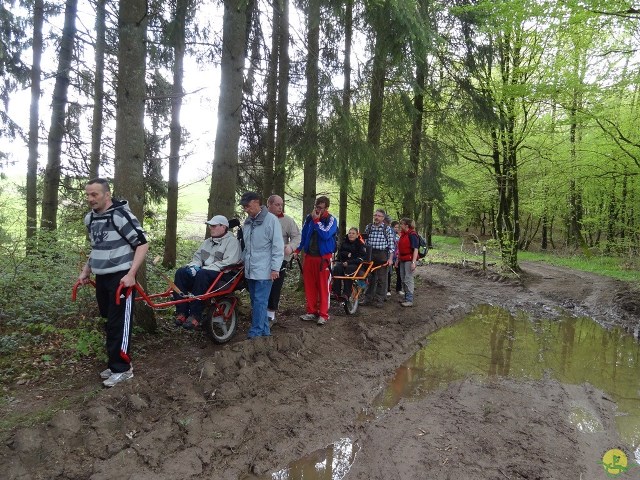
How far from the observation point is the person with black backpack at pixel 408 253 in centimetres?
910

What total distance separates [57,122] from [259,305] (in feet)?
25.3

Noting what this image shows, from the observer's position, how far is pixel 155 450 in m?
3.17

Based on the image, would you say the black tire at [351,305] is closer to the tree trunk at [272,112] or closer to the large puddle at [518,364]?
the large puddle at [518,364]

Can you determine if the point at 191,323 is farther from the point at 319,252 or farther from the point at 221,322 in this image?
the point at 319,252

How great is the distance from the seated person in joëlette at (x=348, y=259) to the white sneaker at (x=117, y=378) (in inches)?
170

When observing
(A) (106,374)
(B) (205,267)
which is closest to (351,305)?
(B) (205,267)

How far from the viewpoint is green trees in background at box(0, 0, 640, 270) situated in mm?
6031

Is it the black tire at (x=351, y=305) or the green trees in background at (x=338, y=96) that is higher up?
the green trees in background at (x=338, y=96)

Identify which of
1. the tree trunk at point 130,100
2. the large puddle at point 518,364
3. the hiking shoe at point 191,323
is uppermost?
the tree trunk at point 130,100

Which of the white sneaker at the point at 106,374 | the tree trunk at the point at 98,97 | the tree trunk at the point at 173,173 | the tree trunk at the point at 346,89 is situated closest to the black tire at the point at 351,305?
the tree trunk at the point at 346,89

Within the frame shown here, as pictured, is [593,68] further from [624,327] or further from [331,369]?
[331,369]

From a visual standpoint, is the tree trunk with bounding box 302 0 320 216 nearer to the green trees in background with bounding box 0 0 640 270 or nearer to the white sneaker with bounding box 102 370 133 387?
the green trees in background with bounding box 0 0 640 270

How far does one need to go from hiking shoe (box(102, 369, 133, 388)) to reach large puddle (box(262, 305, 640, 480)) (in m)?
1.88

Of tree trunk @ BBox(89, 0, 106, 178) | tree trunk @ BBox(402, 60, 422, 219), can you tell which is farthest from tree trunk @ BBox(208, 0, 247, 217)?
tree trunk @ BBox(402, 60, 422, 219)
